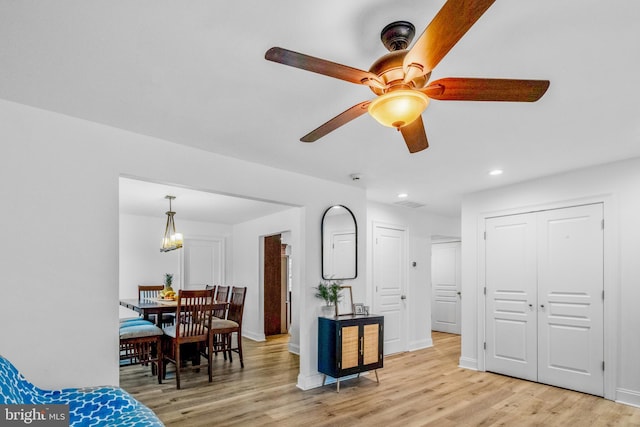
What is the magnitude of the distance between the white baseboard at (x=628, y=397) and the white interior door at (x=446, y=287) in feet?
12.9

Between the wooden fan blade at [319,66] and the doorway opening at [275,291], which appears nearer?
the wooden fan blade at [319,66]

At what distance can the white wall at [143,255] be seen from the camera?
6.77 m

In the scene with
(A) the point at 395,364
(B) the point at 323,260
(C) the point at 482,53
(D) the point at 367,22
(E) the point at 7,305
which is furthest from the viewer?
(A) the point at 395,364

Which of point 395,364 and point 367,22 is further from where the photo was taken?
point 395,364

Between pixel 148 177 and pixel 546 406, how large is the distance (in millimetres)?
4164

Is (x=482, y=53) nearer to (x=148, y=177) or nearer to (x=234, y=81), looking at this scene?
(x=234, y=81)

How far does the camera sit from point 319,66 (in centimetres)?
144

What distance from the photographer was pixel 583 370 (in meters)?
3.89

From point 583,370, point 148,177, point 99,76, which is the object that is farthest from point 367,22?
point 583,370

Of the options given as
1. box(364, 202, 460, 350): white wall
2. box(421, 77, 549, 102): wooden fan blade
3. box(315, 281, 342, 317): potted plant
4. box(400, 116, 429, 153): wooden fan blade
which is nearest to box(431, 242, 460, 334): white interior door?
box(364, 202, 460, 350): white wall

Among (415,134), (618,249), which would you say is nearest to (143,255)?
(415,134)

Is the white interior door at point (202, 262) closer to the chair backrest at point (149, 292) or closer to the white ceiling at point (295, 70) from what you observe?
the chair backrest at point (149, 292)

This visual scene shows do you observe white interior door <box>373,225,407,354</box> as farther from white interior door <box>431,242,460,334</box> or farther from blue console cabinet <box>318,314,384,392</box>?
white interior door <box>431,242,460,334</box>

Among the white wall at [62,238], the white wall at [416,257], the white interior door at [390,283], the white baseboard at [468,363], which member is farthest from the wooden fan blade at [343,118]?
the white baseboard at [468,363]
